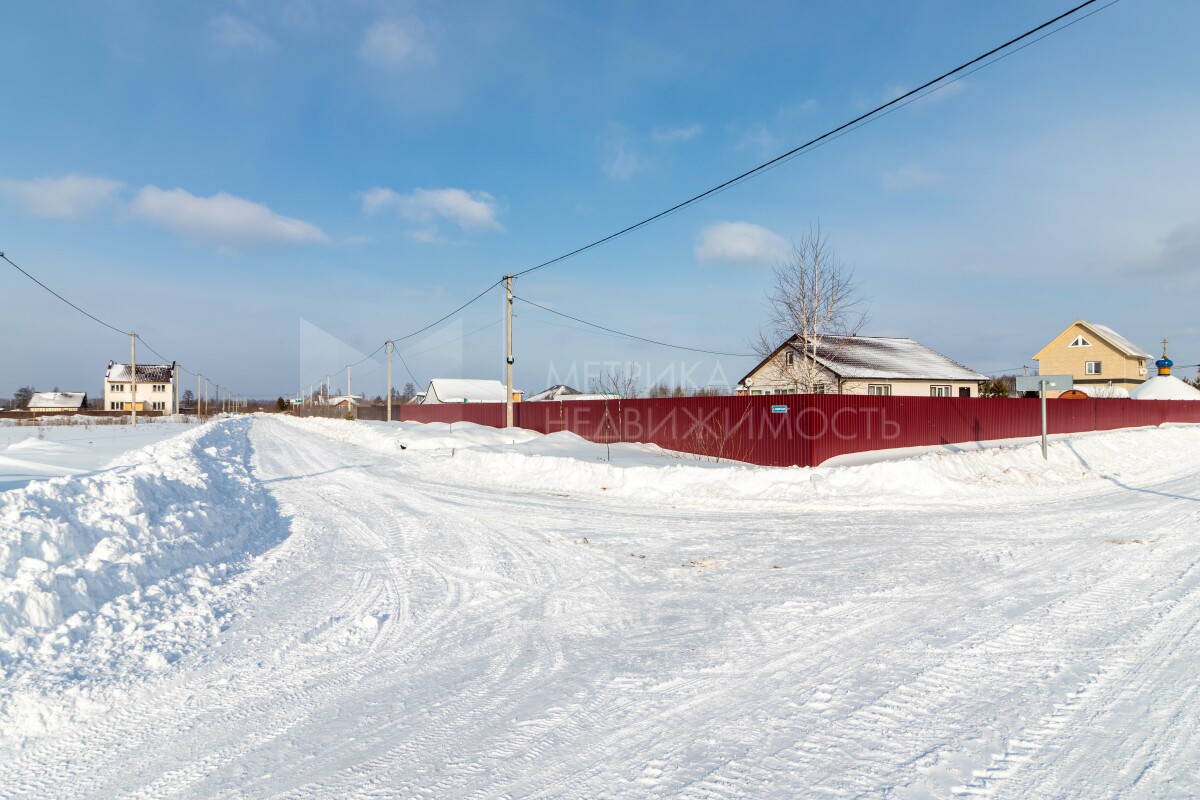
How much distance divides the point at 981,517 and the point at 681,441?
435 inches

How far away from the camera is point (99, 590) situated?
5.71 m

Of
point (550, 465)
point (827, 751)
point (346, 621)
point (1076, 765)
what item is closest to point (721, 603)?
point (827, 751)

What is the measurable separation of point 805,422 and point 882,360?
22.7 metres

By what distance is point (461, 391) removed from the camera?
9081 cm

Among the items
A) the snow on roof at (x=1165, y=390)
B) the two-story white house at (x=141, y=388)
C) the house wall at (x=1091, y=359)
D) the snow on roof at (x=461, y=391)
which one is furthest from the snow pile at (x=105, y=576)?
the two-story white house at (x=141, y=388)

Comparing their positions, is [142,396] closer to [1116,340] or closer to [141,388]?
[141,388]

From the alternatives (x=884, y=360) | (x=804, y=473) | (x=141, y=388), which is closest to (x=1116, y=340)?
(x=884, y=360)

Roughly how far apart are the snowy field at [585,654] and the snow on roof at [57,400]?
412 feet

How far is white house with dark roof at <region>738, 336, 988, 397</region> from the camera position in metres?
32.0

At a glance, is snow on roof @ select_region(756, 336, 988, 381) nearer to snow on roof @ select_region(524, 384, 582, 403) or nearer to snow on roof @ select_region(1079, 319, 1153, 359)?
snow on roof @ select_region(1079, 319, 1153, 359)

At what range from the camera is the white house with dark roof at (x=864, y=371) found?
31969 mm

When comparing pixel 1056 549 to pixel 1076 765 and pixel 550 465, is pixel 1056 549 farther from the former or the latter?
pixel 550 465

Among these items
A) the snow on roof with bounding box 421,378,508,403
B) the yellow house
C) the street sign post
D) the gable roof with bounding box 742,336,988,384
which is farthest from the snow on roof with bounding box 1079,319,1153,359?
the snow on roof with bounding box 421,378,508,403

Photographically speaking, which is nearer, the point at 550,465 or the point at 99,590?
the point at 99,590
